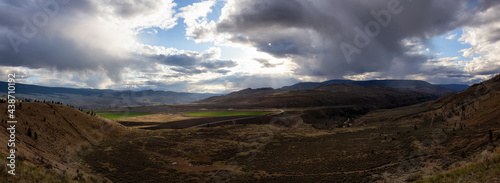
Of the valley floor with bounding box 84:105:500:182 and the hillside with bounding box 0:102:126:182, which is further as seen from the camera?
the valley floor with bounding box 84:105:500:182

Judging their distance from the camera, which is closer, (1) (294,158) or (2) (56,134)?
(1) (294,158)

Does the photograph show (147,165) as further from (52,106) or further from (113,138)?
(52,106)

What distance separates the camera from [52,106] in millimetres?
36188

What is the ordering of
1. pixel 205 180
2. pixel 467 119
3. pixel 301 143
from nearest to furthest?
pixel 205 180
pixel 467 119
pixel 301 143

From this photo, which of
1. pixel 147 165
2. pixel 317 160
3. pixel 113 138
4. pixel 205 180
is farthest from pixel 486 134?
pixel 113 138

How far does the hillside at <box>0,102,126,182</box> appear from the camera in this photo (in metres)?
21.2

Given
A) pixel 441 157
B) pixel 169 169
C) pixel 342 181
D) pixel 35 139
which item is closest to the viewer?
pixel 342 181

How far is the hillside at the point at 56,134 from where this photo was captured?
21.2 m

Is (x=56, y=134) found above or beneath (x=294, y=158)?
above

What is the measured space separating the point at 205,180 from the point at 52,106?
31.4 metres

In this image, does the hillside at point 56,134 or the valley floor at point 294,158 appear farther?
the valley floor at point 294,158

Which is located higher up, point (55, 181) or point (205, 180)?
point (55, 181)

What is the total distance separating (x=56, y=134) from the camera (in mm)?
29750

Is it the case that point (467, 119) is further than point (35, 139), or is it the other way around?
point (467, 119)
